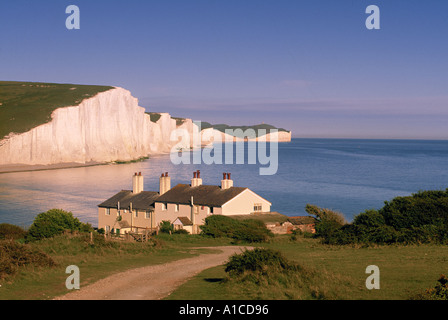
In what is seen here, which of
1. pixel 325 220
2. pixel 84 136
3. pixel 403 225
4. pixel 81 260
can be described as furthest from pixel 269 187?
pixel 81 260

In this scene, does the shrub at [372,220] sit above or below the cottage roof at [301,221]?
above

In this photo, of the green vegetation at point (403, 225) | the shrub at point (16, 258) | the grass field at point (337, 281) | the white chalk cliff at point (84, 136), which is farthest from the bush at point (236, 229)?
the white chalk cliff at point (84, 136)

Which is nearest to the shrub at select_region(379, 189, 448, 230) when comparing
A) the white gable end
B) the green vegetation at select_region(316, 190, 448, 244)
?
the green vegetation at select_region(316, 190, 448, 244)

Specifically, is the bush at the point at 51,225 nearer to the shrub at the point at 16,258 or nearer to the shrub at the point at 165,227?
the shrub at the point at 165,227

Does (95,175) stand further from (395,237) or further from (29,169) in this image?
(395,237)

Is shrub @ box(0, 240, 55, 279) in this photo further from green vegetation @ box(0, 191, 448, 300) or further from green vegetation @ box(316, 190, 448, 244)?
green vegetation @ box(316, 190, 448, 244)
